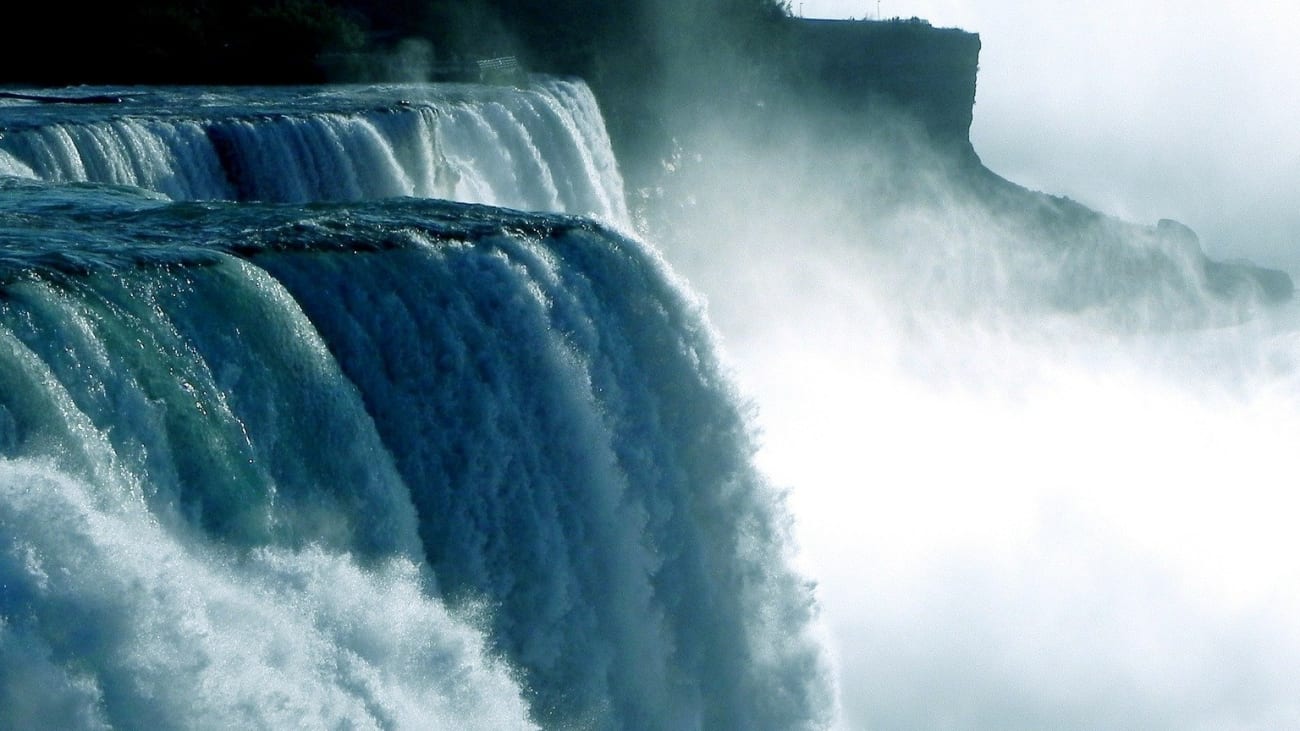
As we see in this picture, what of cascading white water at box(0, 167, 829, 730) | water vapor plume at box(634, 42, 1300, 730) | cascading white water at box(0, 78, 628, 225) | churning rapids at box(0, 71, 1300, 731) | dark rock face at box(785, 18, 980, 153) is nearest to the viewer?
cascading white water at box(0, 167, 829, 730)

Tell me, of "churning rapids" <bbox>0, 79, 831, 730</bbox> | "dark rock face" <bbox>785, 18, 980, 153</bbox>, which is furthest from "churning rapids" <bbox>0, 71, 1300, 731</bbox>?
"dark rock face" <bbox>785, 18, 980, 153</bbox>

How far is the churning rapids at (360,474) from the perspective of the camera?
4738 mm

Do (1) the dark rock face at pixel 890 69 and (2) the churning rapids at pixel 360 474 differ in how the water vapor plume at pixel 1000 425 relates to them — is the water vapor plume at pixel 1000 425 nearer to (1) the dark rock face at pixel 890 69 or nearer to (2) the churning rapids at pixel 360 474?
(1) the dark rock face at pixel 890 69

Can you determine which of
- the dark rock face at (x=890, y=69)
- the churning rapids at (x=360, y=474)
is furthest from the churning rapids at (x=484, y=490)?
the dark rock face at (x=890, y=69)

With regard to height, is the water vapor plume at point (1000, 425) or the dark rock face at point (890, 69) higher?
the dark rock face at point (890, 69)

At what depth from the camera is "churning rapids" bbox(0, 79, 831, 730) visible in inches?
187

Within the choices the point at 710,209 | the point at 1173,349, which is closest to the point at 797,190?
the point at 710,209

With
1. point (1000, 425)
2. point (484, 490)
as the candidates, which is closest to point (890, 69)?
point (1000, 425)

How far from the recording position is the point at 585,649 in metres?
7.75

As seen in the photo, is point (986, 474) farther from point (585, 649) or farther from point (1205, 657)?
point (585, 649)

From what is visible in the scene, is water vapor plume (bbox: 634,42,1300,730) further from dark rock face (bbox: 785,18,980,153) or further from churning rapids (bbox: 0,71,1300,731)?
dark rock face (bbox: 785,18,980,153)

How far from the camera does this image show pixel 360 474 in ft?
21.5

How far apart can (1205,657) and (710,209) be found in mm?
15434

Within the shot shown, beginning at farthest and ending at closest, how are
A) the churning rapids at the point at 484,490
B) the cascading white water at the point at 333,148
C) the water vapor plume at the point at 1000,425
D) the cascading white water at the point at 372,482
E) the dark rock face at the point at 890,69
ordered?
the dark rock face at the point at 890,69 → the water vapor plume at the point at 1000,425 → the cascading white water at the point at 333,148 → the churning rapids at the point at 484,490 → the cascading white water at the point at 372,482
